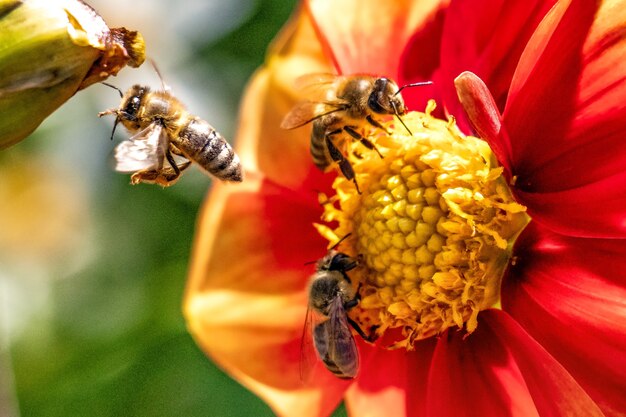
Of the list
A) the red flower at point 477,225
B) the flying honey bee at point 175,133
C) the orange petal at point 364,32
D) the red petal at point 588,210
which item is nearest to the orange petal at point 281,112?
the red flower at point 477,225

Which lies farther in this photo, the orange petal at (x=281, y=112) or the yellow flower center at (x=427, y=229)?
the orange petal at (x=281, y=112)

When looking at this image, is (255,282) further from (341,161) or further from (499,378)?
(499,378)

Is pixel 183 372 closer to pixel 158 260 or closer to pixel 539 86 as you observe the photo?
pixel 158 260

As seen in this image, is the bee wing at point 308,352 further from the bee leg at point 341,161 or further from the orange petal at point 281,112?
the orange petal at point 281,112

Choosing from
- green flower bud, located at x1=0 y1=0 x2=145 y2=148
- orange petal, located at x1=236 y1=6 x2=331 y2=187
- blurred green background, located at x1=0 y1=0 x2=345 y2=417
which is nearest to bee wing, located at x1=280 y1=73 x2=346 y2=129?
orange petal, located at x1=236 y1=6 x2=331 y2=187

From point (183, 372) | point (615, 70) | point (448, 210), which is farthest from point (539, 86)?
point (183, 372)

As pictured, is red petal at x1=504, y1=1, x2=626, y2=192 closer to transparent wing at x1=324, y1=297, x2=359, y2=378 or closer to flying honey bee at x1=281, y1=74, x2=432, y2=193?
flying honey bee at x1=281, y1=74, x2=432, y2=193

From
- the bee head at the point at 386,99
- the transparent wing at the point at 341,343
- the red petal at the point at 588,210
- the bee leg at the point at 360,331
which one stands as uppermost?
the bee head at the point at 386,99
